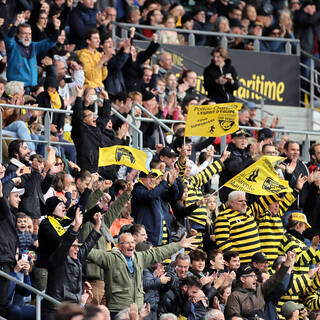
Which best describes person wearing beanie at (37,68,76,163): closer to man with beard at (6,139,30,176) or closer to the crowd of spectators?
the crowd of spectators

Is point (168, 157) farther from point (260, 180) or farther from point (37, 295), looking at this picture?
point (37, 295)

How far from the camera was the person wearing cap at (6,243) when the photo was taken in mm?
12430

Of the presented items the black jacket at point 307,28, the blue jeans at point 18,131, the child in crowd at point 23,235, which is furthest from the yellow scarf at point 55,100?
the black jacket at point 307,28

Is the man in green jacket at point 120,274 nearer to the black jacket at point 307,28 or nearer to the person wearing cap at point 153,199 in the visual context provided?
the person wearing cap at point 153,199

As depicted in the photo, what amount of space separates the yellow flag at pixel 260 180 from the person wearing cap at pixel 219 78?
395cm

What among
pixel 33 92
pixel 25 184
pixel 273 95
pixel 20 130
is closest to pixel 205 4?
pixel 273 95

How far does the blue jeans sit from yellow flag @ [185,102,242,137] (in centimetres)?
201

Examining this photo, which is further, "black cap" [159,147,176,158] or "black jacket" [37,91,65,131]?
"black jacket" [37,91,65,131]

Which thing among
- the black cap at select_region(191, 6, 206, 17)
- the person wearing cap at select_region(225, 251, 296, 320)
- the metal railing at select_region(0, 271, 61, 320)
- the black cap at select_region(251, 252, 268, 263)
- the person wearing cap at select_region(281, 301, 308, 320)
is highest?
the black cap at select_region(191, 6, 206, 17)

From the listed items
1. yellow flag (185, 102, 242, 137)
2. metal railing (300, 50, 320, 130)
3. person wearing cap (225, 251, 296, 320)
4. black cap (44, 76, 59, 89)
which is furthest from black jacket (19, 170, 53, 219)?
metal railing (300, 50, 320, 130)

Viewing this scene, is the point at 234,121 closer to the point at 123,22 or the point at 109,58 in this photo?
the point at 109,58

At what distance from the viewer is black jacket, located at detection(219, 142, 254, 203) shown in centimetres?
1645

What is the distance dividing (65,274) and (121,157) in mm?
2886

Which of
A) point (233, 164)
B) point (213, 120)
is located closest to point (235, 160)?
point (233, 164)
